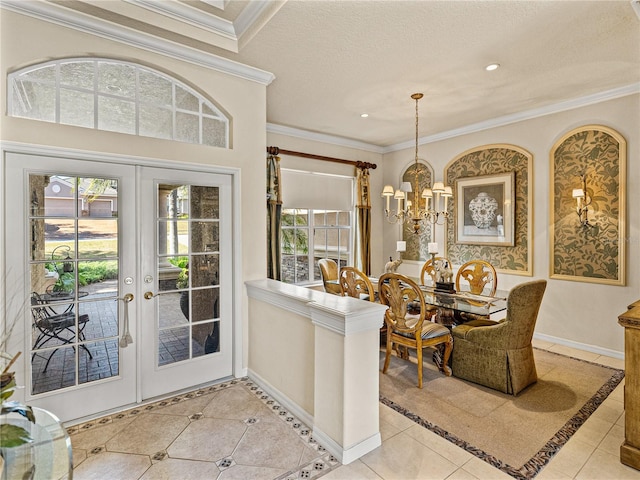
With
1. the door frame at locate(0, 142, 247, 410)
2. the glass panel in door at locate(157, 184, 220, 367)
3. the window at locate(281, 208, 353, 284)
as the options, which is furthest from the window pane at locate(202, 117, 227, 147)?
the window at locate(281, 208, 353, 284)

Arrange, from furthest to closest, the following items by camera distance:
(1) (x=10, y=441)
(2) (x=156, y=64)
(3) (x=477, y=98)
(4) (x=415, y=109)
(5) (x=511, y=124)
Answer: (5) (x=511, y=124) → (4) (x=415, y=109) → (3) (x=477, y=98) → (2) (x=156, y=64) → (1) (x=10, y=441)

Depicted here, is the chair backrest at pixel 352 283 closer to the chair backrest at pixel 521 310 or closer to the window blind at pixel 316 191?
the chair backrest at pixel 521 310

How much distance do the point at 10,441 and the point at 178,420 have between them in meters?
1.45

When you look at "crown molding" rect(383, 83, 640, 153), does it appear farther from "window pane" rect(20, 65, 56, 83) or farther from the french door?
"window pane" rect(20, 65, 56, 83)

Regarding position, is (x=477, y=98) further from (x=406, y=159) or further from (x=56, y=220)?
(x=56, y=220)

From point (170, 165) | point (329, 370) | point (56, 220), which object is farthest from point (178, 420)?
point (170, 165)

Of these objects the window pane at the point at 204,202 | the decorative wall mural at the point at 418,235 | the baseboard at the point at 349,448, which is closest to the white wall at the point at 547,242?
the decorative wall mural at the point at 418,235

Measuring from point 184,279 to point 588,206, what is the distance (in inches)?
174

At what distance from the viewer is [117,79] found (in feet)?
8.68

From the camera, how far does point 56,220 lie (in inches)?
93.4

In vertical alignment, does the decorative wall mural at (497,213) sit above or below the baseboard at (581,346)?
above

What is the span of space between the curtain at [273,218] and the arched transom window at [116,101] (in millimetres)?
1553

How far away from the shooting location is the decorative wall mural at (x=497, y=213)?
4.37m

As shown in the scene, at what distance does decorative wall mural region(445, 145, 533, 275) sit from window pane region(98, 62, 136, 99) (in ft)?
14.1
